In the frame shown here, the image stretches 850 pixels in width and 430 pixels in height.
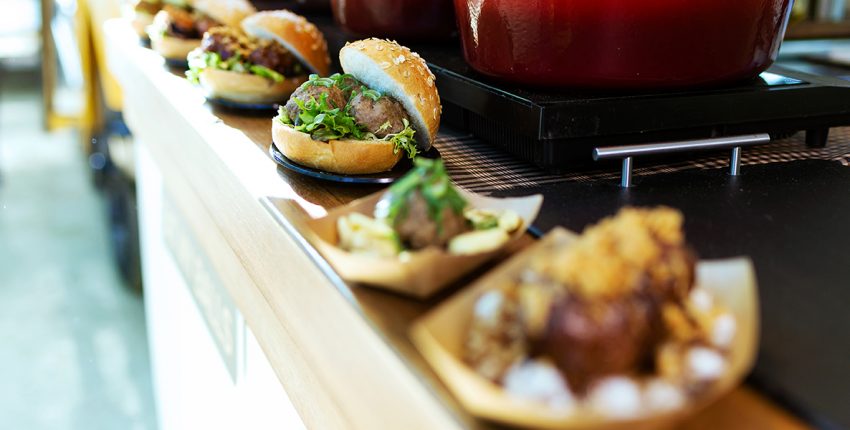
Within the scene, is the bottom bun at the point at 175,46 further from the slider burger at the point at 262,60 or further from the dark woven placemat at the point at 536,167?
the dark woven placemat at the point at 536,167

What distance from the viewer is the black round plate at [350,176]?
3.79 feet

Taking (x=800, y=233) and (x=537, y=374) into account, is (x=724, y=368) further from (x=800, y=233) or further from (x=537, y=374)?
(x=800, y=233)

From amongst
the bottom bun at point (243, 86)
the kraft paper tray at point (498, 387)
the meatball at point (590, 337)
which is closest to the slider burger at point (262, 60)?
the bottom bun at point (243, 86)

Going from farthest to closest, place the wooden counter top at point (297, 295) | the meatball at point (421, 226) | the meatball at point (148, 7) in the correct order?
the meatball at point (148, 7) → the meatball at point (421, 226) → the wooden counter top at point (297, 295)

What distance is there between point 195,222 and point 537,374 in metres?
1.27

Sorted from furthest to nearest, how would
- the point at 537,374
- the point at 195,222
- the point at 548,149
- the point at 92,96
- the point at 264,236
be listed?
the point at 92,96, the point at 195,222, the point at 548,149, the point at 264,236, the point at 537,374

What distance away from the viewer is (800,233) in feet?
3.22

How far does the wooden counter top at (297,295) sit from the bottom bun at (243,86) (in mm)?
50

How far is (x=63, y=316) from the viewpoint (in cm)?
332

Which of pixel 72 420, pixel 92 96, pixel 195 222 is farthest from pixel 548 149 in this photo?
pixel 92 96

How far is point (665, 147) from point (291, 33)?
0.82 m

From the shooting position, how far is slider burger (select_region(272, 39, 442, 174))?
3.85ft

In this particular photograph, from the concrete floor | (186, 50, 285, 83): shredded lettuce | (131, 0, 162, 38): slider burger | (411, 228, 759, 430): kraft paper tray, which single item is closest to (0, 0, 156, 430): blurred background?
the concrete floor

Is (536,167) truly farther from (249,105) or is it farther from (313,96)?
(249,105)
